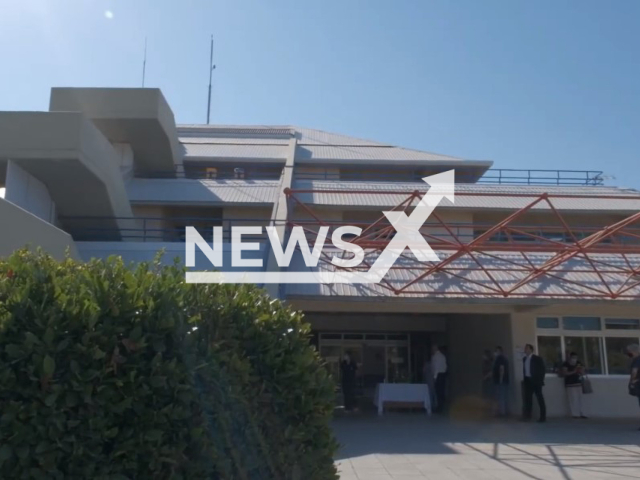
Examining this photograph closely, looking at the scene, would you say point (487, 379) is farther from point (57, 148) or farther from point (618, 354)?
point (57, 148)

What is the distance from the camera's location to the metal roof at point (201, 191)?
73.7 feet

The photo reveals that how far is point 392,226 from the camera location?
1425 cm

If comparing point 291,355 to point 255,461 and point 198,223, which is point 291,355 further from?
point 198,223

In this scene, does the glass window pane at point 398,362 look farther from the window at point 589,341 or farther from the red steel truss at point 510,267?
the red steel truss at point 510,267

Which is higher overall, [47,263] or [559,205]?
[559,205]

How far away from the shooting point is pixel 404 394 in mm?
18938

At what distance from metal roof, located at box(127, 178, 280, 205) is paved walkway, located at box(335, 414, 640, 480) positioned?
843 cm

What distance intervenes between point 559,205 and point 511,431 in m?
10.6

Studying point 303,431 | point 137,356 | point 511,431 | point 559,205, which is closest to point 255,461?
point 303,431

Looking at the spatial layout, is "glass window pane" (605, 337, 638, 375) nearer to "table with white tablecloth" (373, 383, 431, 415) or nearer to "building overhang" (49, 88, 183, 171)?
"table with white tablecloth" (373, 383, 431, 415)

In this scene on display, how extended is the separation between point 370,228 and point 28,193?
780 cm

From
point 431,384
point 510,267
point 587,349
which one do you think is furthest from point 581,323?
point 431,384

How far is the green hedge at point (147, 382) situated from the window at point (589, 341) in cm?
1433

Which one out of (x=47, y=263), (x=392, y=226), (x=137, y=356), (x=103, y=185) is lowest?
(x=137, y=356)
